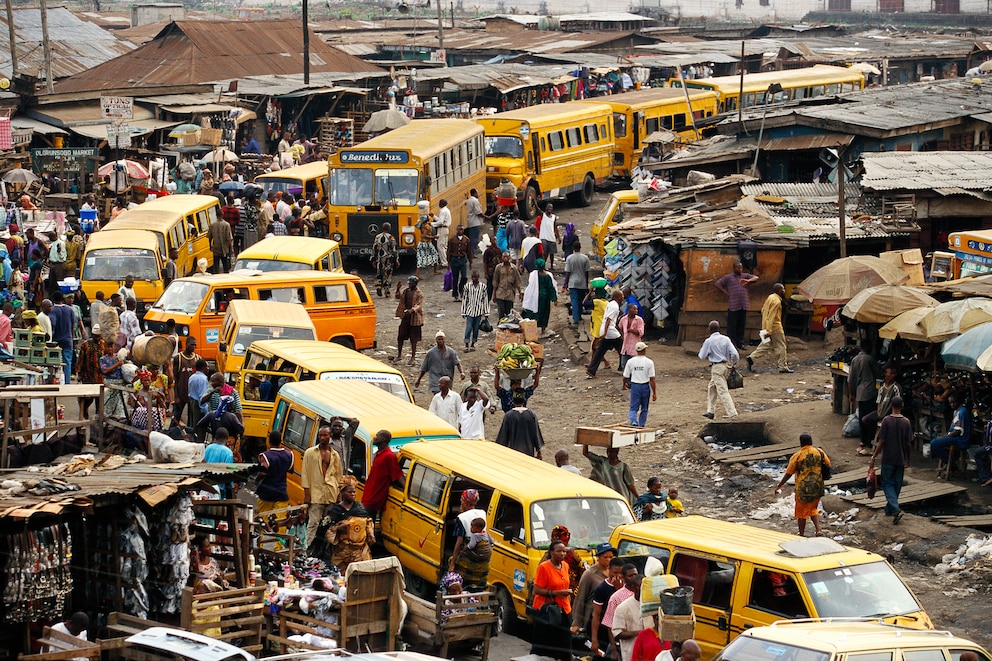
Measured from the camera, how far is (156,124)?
38031 millimetres

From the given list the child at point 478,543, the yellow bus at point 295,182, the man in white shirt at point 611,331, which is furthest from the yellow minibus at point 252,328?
the yellow bus at point 295,182

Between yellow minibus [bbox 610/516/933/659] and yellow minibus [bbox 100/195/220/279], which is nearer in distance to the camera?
yellow minibus [bbox 610/516/933/659]

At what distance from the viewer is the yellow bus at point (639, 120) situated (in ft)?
127

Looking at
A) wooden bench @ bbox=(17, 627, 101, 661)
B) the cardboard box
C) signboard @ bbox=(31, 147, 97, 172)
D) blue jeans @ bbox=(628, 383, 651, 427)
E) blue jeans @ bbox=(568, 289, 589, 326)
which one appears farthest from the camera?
signboard @ bbox=(31, 147, 97, 172)

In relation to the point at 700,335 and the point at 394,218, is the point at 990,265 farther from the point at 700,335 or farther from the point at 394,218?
the point at 394,218

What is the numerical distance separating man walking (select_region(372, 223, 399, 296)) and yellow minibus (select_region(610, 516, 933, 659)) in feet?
55.8

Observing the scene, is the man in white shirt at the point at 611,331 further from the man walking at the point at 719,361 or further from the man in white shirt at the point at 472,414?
the man in white shirt at the point at 472,414

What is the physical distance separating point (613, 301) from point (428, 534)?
878cm

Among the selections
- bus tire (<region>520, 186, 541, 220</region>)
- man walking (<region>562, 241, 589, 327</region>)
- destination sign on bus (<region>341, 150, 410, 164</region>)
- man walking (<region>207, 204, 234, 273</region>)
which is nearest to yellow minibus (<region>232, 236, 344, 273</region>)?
man walking (<region>207, 204, 234, 273</region>)

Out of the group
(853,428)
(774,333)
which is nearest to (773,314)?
(774,333)

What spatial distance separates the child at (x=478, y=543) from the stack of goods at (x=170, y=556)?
96.4 inches

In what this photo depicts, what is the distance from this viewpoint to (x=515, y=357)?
1928cm

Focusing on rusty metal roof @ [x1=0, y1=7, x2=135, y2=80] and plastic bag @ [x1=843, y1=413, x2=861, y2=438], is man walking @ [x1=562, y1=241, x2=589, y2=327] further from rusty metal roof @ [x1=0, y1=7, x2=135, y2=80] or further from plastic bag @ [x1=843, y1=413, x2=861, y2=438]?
rusty metal roof @ [x1=0, y1=7, x2=135, y2=80]

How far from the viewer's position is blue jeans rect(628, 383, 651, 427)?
18.5 meters
